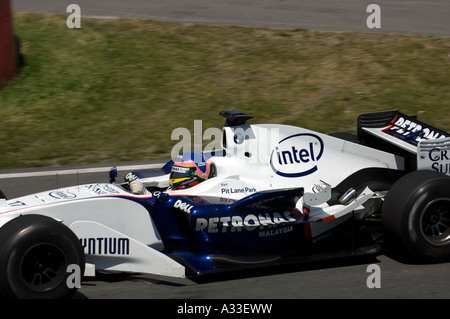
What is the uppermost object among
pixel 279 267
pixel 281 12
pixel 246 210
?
pixel 281 12

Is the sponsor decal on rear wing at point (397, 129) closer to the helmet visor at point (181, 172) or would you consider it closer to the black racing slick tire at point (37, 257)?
the helmet visor at point (181, 172)

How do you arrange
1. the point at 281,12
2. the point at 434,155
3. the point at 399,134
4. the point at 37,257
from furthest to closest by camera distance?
the point at 281,12 < the point at 399,134 < the point at 434,155 < the point at 37,257

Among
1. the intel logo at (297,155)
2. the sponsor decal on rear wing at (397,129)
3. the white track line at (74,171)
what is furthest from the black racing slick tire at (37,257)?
the white track line at (74,171)

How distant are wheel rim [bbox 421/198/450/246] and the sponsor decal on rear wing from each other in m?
0.66

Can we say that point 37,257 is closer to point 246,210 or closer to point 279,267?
point 246,210

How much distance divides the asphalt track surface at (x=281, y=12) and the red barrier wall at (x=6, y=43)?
2.69 metres

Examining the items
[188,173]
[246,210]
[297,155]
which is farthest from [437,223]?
[188,173]

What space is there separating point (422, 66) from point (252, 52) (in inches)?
108

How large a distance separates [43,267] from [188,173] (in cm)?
149

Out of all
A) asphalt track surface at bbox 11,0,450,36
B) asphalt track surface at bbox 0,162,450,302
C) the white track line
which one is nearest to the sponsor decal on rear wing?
asphalt track surface at bbox 0,162,450,302

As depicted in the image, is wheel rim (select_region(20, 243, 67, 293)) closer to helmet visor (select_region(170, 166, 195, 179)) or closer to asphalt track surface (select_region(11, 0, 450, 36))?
helmet visor (select_region(170, 166, 195, 179))

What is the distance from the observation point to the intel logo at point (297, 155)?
233 inches

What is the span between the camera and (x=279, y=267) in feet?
18.4

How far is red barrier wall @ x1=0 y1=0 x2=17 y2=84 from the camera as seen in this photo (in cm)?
1034
